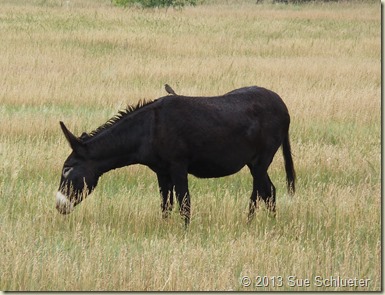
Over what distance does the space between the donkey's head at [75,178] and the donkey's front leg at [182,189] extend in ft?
2.60

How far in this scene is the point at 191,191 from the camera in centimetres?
962

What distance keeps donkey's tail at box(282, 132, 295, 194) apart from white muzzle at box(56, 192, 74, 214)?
8.22ft

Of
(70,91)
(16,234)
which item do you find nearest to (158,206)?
(16,234)

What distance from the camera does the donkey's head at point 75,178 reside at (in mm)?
7793

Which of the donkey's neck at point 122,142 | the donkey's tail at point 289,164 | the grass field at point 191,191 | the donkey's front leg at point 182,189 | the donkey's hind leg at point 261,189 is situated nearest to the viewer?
the grass field at point 191,191

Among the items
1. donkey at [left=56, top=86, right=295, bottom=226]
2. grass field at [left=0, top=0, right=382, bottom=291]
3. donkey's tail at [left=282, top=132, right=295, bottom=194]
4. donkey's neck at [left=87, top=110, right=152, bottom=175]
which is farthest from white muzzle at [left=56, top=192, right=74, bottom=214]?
donkey's tail at [left=282, top=132, right=295, bottom=194]

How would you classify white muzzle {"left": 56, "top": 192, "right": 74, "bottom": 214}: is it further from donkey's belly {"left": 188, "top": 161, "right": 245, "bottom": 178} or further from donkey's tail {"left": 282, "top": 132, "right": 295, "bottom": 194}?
donkey's tail {"left": 282, "top": 132, "right": 295, "bottom": 194}

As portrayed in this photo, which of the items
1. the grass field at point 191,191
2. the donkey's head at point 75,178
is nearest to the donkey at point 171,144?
the donkey's head at point 75,178

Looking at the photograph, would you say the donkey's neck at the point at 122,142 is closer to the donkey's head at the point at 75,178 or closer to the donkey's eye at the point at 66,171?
the donkey's head at the point at 75,178

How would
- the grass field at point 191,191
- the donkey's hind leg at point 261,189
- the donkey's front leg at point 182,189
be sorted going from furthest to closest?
the donkey's hind leg at point 261,189 → the donkey's front leg at point 182,189 → the grass field at point 191,191

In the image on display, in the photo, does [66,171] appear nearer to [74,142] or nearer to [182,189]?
[74,142]

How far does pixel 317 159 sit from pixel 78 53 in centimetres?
1362

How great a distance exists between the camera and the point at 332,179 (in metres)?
10.6

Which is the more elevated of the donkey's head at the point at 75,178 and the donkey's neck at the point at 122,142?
the donkey's neck at the point at 122,142
